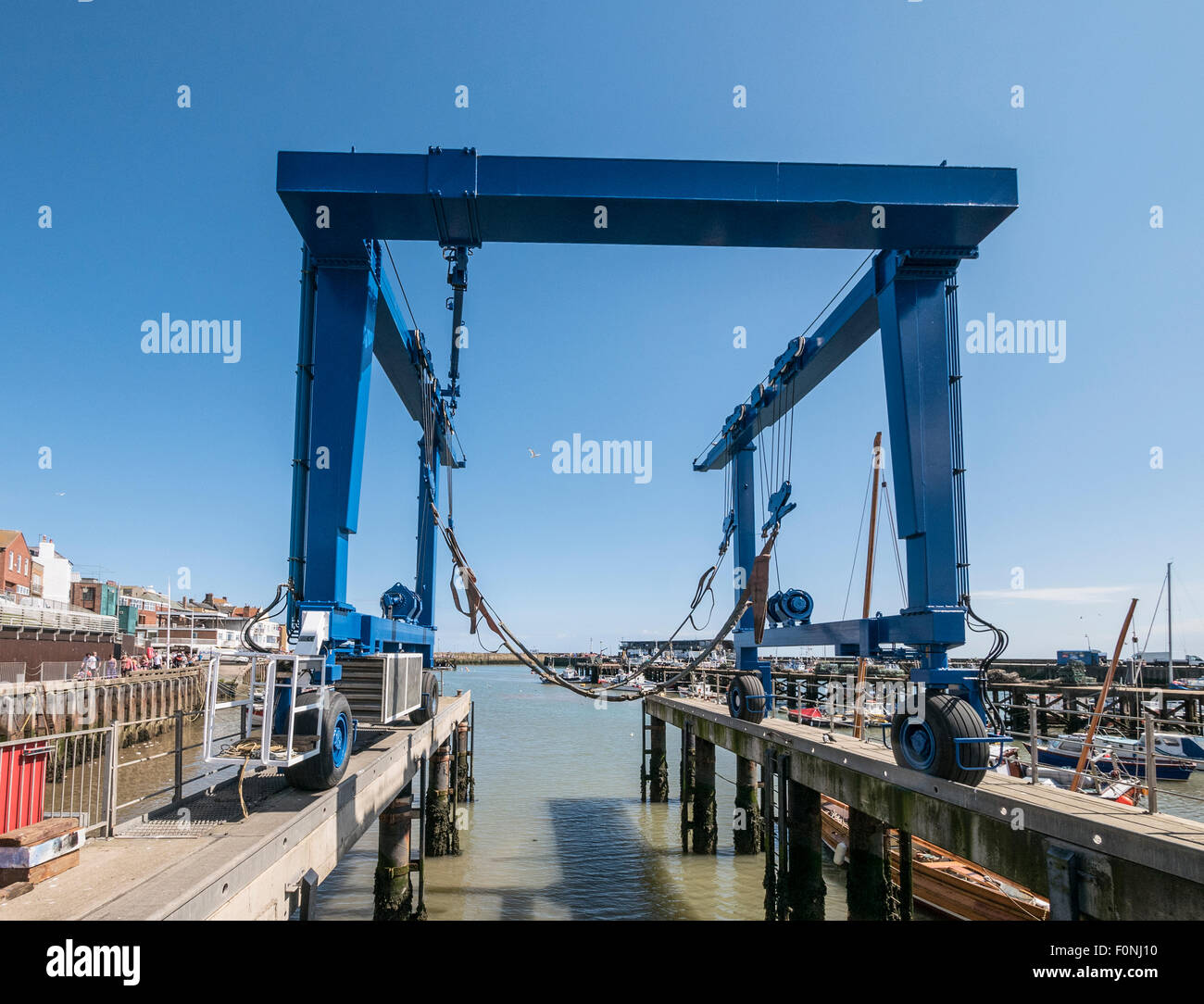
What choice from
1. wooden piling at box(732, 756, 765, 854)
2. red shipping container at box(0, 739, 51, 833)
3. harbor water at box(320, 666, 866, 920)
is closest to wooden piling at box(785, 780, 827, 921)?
harbor water at box(320, 666, 866, 920)

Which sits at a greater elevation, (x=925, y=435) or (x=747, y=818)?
(x=925, y=435)

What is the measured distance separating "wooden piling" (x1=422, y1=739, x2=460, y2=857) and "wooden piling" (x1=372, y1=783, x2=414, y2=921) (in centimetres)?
630

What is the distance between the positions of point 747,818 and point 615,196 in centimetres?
1808

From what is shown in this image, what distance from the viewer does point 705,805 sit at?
73.1 feet

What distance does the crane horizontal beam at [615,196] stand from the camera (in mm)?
11227

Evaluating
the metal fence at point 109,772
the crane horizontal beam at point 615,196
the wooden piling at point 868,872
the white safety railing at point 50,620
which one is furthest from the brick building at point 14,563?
the wooden piling at point 868,872

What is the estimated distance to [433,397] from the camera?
19.3 m

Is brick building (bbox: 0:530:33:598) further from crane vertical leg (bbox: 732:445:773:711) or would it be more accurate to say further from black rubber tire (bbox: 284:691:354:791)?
black rubber tire (bbox: 284:691:354:791)

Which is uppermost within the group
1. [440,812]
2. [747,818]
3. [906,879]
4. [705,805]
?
[906,879]

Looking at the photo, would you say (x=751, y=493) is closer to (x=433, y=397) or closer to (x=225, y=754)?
(x=433, y=397)

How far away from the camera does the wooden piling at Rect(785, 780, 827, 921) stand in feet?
48.6

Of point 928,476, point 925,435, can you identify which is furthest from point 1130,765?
point 925,435

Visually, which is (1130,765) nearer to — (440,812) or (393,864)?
(440,812)
